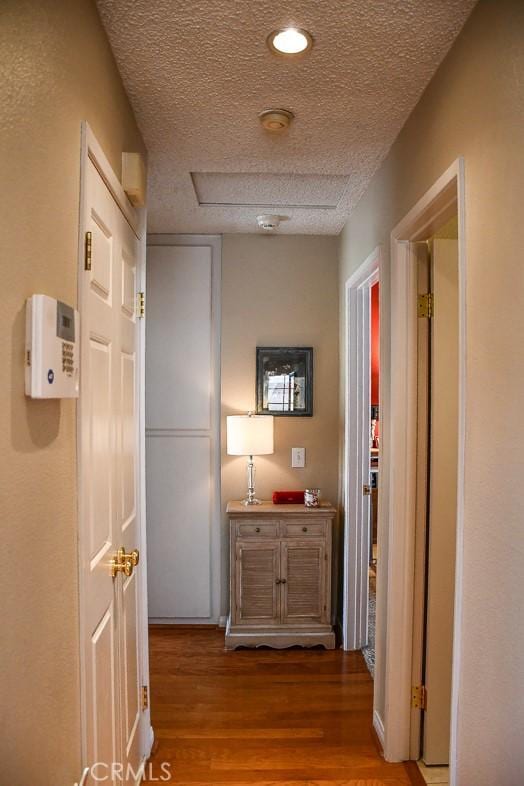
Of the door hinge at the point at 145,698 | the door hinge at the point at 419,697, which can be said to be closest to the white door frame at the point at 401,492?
the door hinge at the point at 419,697

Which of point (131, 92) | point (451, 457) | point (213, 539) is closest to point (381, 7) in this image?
point (131, 92)

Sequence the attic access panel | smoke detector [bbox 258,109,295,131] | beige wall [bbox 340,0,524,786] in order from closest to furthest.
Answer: beige wall [bbox 340,0,524,786], smoke detector [bbox 258,109,295,131], the attic access panel

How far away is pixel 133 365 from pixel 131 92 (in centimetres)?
97

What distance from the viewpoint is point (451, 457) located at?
7.19 feet

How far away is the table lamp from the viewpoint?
3303mm

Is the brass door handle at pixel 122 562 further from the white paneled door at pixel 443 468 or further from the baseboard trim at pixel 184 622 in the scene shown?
the baseboard trim at pixel 184 622

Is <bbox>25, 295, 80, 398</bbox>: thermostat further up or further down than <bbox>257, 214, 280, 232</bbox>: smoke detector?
further down

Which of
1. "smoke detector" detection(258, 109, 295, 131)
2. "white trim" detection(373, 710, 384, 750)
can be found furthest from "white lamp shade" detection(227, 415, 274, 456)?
"smoke detector" detection(258, 109, 295, 131)

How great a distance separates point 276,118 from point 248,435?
5.94 ft

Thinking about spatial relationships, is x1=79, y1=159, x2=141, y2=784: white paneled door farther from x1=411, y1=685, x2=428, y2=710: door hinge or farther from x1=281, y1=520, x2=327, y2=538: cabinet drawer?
x1=281, y1=520, x2=327, y2=538: cabinet drawer

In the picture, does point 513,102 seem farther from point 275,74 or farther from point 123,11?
point 123,11

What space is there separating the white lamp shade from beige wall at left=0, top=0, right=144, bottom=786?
2015 mm

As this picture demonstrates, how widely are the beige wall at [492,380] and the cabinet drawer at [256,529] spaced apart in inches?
71.8

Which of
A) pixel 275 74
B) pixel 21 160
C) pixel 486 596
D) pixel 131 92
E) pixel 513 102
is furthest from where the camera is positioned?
pixel 131 92
